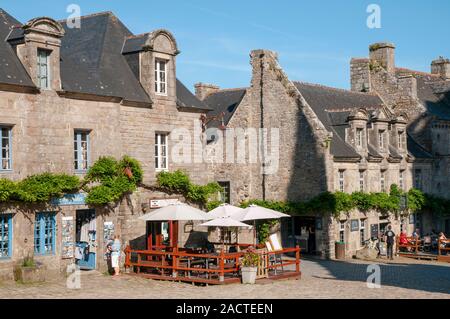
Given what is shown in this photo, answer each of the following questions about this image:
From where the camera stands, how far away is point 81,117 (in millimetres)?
22812

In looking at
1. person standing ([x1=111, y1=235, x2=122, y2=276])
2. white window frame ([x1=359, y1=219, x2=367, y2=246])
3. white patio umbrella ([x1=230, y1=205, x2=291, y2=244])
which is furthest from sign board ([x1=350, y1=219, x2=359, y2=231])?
person standing ([x1=111, y1=235, x2=122, y2=276])

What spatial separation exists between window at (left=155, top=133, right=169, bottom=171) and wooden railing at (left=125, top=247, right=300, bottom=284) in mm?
3669

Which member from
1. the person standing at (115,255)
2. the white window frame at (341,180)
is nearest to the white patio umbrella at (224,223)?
the person standing at (115,255)

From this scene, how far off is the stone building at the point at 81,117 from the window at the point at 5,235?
28mm

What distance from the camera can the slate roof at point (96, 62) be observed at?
71.8 feet

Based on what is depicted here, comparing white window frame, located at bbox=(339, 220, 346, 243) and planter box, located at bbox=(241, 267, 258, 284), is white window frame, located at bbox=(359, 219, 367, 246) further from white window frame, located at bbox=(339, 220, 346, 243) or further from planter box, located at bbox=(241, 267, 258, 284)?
planter box, located at bbox=(241, 267, 258, 284)

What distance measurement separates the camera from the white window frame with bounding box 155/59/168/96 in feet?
84.6

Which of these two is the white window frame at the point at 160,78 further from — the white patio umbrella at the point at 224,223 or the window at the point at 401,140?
the window at the point at 401,140

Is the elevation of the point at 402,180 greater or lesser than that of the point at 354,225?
greater

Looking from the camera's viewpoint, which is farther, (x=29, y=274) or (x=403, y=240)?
(x=403, y=240)

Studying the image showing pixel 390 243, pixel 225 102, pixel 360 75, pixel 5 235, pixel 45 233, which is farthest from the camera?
pixel 360 75

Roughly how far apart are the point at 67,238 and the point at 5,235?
2.21m

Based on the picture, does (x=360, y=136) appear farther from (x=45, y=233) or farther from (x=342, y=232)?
(x=45, y=233)

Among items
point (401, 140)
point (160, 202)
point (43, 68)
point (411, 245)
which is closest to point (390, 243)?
point (411, 245)
